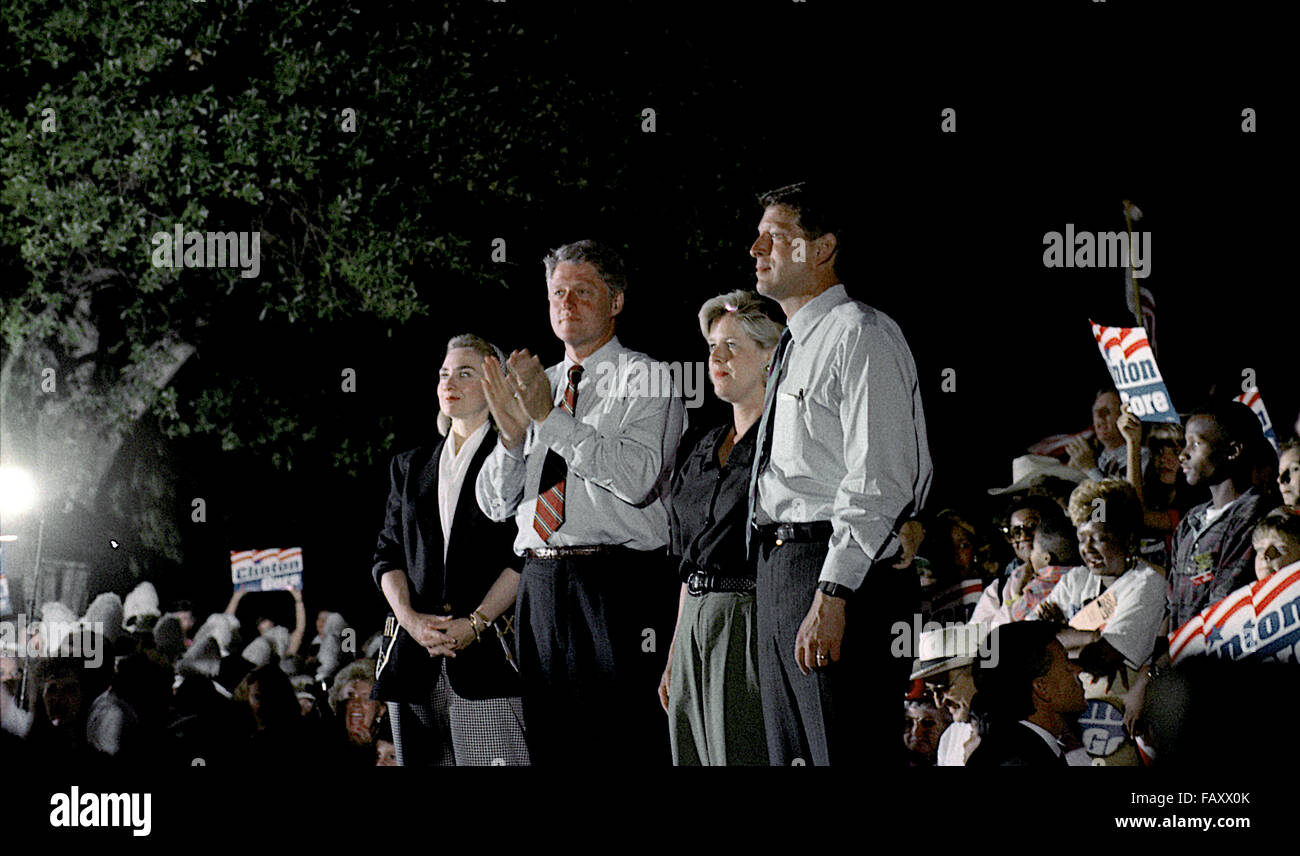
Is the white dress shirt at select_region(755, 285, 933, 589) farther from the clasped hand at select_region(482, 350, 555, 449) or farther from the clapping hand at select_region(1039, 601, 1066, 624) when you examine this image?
the clapping hand at select_region(1039, 601, 1066, 624)

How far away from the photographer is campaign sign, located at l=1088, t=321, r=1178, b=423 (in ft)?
22.5

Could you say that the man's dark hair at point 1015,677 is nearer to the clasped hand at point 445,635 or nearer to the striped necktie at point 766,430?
the striped necktie at point 766,430

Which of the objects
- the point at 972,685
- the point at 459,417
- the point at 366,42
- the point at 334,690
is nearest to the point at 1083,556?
the point at 972,685

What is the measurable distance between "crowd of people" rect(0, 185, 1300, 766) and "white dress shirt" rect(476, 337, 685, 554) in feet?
0.03

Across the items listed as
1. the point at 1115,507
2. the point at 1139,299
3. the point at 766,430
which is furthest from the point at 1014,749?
the point at 1139,299

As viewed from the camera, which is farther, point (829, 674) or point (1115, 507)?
point (1115, 507)

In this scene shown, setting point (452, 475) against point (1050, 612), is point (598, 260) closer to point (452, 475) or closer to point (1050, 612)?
point (452, 475)

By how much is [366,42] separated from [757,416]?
20.5 feet

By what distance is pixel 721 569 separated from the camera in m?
4.45

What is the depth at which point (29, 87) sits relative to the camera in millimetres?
9867

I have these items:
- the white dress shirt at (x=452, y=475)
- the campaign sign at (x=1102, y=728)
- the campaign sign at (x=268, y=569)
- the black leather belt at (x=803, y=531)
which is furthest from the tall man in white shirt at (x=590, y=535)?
the campaign sign at (x=268, y=569)

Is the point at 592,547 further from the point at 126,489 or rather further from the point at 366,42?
the point at 126,489

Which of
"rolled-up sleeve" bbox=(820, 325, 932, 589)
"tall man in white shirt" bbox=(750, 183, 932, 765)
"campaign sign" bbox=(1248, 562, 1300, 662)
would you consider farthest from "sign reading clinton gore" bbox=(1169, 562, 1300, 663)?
"rolled-up sleeve" bbox=(820, 325, 932, 589)

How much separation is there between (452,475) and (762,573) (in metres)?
1.64
